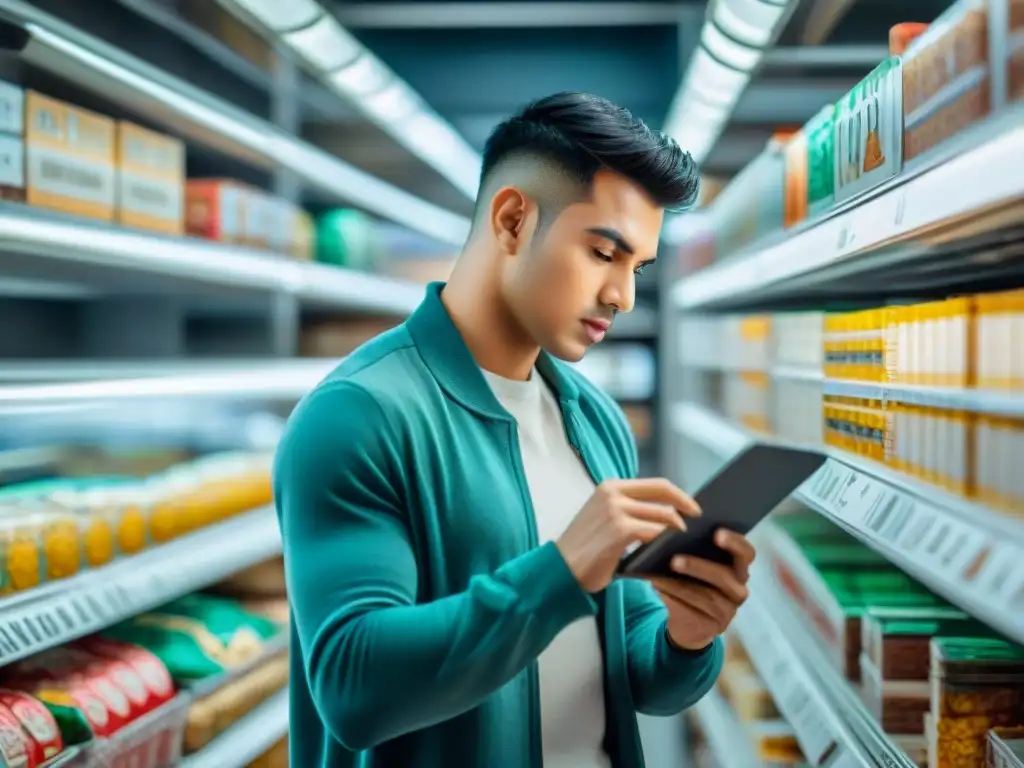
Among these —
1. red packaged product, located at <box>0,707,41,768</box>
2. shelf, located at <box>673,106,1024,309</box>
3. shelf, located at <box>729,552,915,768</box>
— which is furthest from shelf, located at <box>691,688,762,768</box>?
red packaged product, located at <box>0,707,41,768</box>

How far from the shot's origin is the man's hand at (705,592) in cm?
123

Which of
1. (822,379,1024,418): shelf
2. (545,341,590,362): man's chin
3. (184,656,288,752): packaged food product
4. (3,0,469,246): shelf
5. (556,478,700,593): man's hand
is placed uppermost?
(3,0,469,246): shelf

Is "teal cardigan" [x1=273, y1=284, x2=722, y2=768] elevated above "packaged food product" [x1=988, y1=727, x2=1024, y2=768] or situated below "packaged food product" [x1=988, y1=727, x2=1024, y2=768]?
above

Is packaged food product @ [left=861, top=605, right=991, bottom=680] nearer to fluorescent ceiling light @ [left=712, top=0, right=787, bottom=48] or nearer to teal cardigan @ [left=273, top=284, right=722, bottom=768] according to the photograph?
teal cardigan @ [left=273, top=284, right=722, bottom=768]

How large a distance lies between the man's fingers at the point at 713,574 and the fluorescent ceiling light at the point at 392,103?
1.98 metres

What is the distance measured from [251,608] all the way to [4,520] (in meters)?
1.19

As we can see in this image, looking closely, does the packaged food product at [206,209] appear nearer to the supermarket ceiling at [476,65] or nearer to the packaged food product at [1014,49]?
the supermarket ceiling at [476,65]

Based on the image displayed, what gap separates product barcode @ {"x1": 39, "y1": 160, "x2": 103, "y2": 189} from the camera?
1.90 metres

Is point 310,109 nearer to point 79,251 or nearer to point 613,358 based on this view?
point 613,358

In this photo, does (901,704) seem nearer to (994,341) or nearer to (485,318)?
(994,341)

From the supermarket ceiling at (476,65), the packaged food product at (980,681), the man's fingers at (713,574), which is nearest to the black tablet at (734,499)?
the man's fingers at (713,574)

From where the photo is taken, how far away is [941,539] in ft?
3.91

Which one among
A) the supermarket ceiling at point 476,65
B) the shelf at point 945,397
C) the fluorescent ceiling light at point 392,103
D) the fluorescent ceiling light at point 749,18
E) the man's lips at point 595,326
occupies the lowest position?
the shelf at point 945,397

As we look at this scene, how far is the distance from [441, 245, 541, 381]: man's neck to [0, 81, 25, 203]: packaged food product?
0.81 m
